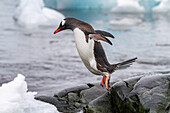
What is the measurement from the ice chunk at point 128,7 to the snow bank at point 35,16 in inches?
322

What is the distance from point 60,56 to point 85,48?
6.62 meters

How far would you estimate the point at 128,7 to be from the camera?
2506cm

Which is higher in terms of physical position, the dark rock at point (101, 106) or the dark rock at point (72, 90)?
the dark rock at point (72, 90)

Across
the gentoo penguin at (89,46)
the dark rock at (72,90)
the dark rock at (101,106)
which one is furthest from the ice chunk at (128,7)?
the gentoo penguin at (89,46)

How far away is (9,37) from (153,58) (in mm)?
6970

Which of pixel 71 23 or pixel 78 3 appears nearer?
pixel 71 23

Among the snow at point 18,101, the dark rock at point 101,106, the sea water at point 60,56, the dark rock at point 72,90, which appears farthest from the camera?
the sea water at point 60,56

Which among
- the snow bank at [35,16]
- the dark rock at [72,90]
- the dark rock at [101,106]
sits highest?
the snow bank at [35,16]

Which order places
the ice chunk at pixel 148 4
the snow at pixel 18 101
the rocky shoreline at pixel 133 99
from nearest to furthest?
the rocky shoreline at pixel 133 99
the snow at pixel 18 101
the ice chunk at pixel 148 4

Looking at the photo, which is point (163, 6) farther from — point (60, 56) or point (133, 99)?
point (133, 99)

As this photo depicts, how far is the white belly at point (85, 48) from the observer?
4.17 m

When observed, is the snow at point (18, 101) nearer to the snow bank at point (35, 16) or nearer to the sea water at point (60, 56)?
the sea water at point (60, 56)

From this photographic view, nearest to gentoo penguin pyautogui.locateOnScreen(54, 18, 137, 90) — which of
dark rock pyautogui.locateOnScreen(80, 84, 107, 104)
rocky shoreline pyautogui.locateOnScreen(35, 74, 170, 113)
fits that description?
rocky shoreline pyautogui.locateOnScreen(35, 74, 170, 113)

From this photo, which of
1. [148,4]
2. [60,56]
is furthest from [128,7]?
[60,56]
